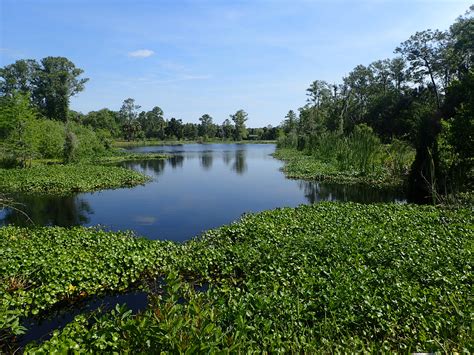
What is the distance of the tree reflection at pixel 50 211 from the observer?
13.8m

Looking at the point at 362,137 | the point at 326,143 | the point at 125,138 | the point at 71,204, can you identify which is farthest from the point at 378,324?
the point at 125,138

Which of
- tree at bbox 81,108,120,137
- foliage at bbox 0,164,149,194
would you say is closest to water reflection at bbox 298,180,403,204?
foliage at bbox 0,164,149,194

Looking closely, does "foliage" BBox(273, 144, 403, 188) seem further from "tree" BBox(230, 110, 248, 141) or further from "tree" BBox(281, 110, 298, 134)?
"tree" BBox(230, 110, 248, 141)

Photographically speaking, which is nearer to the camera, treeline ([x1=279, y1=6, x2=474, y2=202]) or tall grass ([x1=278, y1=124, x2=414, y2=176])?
treeline ([x1=279, y1=6, x2=474, y2=202])

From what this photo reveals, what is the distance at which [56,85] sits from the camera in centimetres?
5691

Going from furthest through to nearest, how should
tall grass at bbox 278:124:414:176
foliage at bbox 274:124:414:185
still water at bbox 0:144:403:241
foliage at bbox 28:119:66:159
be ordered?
1. foliage at bbox 28:119:66:159
2. tall grass at bbox 278:124:414:176
3. foliage at bbox 274:124:414:185
4. still water at bbox 0:144:403:241

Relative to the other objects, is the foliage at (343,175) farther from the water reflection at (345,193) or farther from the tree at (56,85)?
the tree at (56,85)

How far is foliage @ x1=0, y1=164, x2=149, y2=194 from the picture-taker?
1970cm

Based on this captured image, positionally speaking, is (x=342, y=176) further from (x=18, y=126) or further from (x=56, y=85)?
(x=56, y=85)

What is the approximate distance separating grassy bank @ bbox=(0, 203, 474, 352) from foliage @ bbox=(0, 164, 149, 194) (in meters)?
10.7

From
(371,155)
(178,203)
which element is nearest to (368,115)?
(371,155)

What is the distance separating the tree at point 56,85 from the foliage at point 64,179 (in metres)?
38.2

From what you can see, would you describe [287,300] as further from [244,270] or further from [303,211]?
[303,211]

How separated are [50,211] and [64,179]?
6.15m
